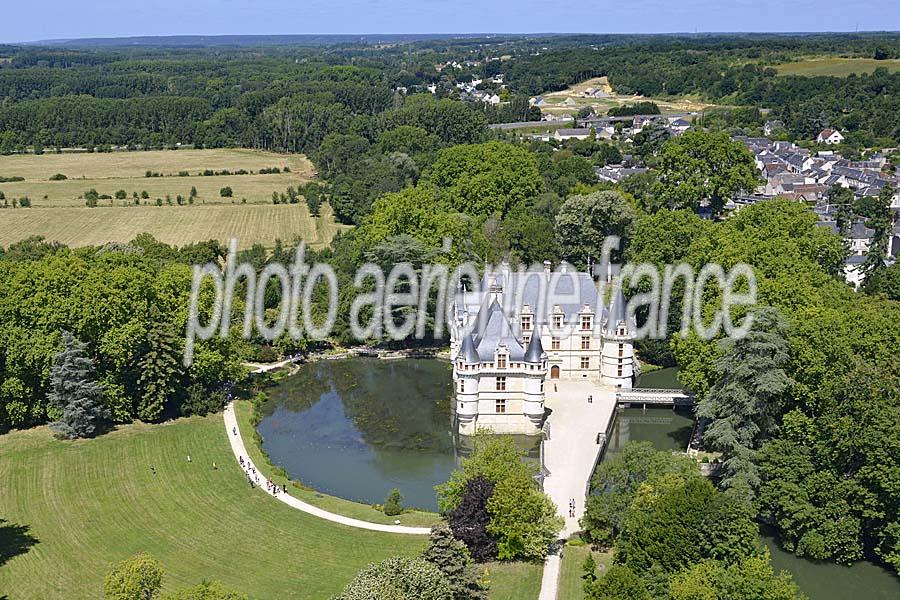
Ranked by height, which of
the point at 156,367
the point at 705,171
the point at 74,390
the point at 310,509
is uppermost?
the point at 705,171

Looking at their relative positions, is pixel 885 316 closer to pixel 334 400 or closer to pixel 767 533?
pixel 767 533

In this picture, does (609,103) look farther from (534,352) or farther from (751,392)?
(751,392)

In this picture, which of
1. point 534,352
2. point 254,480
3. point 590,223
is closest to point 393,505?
point 254,480

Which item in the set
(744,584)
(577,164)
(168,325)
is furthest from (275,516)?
(577,164)

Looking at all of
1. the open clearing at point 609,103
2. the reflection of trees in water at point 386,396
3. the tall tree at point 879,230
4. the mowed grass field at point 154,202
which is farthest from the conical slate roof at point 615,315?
the open clearing at point 609,103

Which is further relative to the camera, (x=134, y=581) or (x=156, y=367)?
(x=156, y=367)

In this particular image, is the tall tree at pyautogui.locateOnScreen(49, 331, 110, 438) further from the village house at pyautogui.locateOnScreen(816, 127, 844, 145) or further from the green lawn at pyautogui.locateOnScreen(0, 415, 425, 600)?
the village house at pyautogui.locateOnScreen(816, 127, 844, 145)

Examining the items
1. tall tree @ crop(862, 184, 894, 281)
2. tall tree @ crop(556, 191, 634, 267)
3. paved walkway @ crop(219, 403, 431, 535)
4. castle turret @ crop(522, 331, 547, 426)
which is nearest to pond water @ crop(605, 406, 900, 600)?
castle turret @ crop(522, 331, 547, 426)
